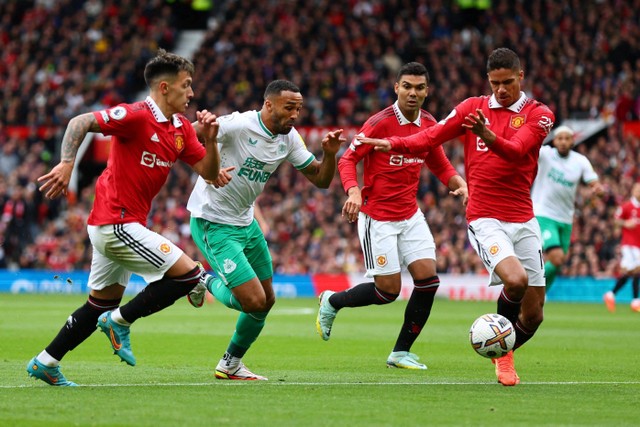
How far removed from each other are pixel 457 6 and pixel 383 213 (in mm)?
25423

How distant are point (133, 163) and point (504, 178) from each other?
3.19 m

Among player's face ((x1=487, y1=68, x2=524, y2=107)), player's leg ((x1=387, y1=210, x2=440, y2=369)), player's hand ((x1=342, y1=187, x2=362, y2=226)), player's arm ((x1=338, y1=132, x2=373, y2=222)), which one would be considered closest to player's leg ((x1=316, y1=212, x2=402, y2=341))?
player's leg ((x1=387, y1=210, x2=440, y2=369))

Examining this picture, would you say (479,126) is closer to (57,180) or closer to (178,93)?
(178,93)

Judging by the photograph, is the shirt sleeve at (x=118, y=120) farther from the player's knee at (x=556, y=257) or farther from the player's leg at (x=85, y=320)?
the player's knee at (x=556, y=257)

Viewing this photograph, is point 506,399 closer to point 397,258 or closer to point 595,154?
point 397,258

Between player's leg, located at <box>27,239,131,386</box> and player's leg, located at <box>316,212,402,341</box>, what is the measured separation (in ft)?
10.7

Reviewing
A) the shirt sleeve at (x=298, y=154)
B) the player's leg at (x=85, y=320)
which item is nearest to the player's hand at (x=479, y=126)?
the shirt sleeve at (x=298, y=154)

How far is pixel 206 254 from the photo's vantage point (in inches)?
407

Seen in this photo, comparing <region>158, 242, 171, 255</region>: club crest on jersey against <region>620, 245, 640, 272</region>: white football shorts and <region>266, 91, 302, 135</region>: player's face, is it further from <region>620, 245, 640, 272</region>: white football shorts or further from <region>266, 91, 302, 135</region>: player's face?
<region>620, 245, 640, 272</region>: white football shorts

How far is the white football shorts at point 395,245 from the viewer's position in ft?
38.1

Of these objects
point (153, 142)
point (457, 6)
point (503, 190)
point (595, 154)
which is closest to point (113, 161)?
point (153, 142)

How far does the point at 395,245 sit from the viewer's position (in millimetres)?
11633

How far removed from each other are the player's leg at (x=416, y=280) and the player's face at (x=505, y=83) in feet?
7.06

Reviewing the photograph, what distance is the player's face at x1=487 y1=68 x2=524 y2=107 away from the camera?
979cm
